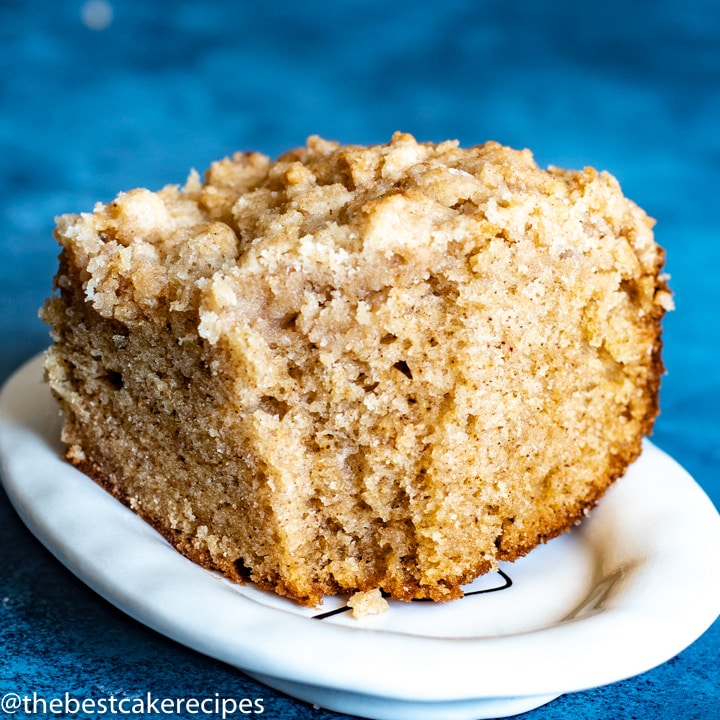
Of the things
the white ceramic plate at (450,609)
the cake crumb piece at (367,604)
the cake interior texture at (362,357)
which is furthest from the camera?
the cake crumb piece at (367,604)

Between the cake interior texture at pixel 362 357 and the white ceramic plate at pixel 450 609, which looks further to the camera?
the cake interior texture at pixel 362 357

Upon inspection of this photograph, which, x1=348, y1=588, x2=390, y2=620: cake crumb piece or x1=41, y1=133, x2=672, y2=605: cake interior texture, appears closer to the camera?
x1=41, y1=133, x2=672, y2=605: cake interior texture

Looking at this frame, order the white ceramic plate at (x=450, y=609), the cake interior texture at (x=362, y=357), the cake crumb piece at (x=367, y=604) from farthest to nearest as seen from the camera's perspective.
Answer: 1. the cake crumb piece at (x=367, y=604)
2. the cake interior texture at (x=362, y=357)
3. the white ceramic plate at (x=450, y=609)

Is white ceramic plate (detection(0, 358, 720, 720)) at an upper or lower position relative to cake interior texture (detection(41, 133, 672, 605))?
lower

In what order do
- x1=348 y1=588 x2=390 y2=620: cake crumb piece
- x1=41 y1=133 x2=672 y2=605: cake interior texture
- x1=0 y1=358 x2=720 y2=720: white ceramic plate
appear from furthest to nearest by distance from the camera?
x1=348 y1=588 x2=390 y2=620: cake crumb piece < x1=41 y1=133 x2=672 y2=605: cake interior texture < x1=0 y1=358 x2=720 y2=720: white ceramic plate

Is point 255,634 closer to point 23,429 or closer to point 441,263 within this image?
point 441,263

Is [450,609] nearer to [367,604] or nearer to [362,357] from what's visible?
[367,604]

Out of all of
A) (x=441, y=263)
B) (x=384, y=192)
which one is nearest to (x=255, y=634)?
(x=441, y=263)

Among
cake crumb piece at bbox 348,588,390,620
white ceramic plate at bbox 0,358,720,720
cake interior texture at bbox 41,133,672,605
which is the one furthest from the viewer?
cake crumb piece at bbox 348,588,390,620

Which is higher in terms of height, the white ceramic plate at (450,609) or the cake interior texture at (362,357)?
the cake interior texture at (362,357)
